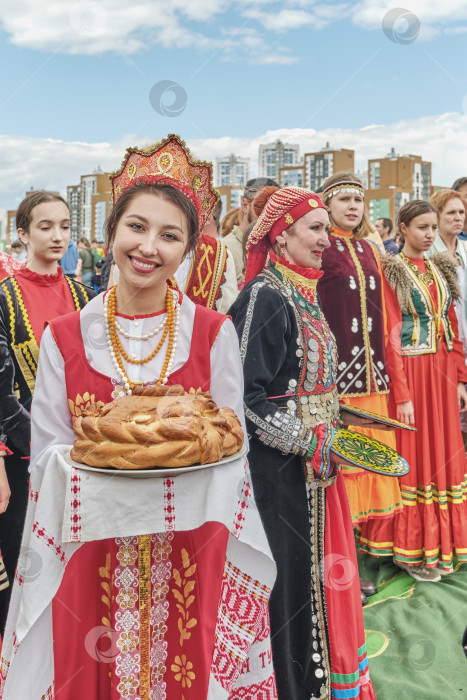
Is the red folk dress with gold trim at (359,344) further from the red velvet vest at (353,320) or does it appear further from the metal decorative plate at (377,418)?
the metal decorative plate at (377,418)

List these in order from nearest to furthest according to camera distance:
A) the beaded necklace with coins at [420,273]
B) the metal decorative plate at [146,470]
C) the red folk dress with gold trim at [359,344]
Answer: the metal decorative plate at [146,470] < the red folk dress with gold trim at [359,344] < the beaded necklace with coins at [420,273]

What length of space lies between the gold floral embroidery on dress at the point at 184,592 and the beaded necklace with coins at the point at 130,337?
1.66 ft

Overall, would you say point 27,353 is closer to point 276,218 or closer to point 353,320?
point 276,218

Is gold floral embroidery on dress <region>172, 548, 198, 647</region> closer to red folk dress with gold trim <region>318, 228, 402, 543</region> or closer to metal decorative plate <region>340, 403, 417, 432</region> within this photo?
metal decorative plate <region>340, 403, 417, 432</region>

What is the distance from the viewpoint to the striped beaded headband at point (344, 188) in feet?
12.0

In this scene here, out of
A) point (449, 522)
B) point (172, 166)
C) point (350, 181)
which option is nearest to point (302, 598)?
point (172, 166)

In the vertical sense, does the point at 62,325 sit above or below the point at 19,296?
below

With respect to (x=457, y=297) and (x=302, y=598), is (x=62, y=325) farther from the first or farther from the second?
(x=457, y=297)

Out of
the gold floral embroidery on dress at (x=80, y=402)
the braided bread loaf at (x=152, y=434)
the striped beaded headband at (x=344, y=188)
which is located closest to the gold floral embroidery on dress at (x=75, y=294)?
the gold floral embroidery on dress at (x=80, y=402)

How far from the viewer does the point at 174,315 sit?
179cm

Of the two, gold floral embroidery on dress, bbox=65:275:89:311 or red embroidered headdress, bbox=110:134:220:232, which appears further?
gold floral embroidery on dress, bbox=65:275:89:311

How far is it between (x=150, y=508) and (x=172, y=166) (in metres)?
1.07

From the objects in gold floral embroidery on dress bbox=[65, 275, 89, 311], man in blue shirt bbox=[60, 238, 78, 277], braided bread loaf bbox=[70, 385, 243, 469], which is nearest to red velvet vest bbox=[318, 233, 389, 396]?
gold floral embroidery on dress bbox=[65, 275, 89, 311]

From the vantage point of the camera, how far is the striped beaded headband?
366 centimetres
